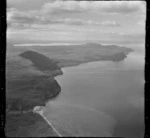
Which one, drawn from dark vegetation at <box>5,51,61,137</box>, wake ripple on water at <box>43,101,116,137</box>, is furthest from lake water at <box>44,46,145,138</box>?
dark vegetation at <box>5,51,61,137</box>

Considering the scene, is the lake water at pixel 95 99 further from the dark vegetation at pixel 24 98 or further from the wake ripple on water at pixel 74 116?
the dark vegetation at pixel 24 98

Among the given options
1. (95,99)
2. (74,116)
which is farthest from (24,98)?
(95,99)

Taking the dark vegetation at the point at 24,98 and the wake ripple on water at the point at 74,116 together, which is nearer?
the dark vegetation at the point at 24,98

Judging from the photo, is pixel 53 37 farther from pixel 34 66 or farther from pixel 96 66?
pixel 34 66

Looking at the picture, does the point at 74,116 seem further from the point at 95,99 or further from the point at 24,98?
the point at 24,98

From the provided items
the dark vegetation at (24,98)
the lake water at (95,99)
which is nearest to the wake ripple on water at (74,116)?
the lake water at (95,99)

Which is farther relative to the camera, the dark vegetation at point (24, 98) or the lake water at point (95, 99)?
the lake water at point (95, 99)

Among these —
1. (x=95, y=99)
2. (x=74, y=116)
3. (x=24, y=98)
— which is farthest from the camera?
(x=24, y=98)

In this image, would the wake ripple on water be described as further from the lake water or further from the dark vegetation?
the dark vegetation
